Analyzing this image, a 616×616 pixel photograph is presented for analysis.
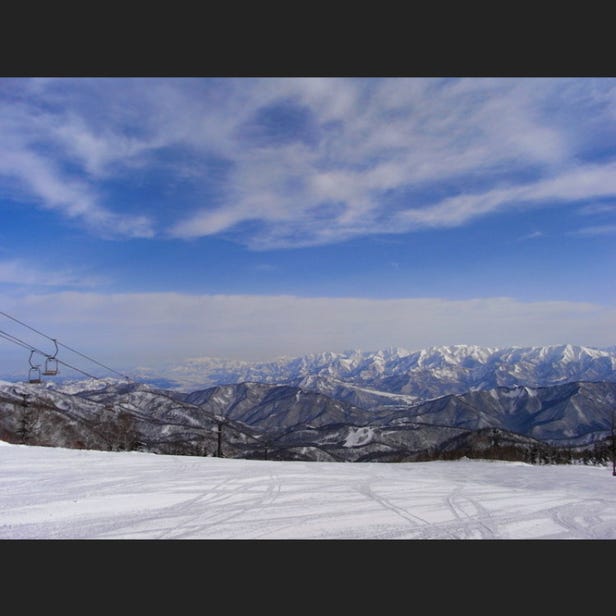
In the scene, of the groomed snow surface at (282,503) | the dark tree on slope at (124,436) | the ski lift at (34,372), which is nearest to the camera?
the groomed snow surface at (282,503)

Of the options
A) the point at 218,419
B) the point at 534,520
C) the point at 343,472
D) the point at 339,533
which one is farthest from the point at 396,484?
the point at 218,419

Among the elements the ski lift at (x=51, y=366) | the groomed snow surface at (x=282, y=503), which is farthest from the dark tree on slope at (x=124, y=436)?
the groomed snow surface at (x=282, y=503)

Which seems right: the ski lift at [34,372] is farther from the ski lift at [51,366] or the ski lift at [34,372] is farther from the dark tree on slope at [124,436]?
the dark tree on slope at [124,436]

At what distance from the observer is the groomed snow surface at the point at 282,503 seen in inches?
380

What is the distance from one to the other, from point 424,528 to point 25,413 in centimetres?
6084

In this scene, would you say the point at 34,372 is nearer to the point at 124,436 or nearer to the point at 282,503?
the point at 282,503

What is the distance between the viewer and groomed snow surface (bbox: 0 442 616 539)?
9.66 m

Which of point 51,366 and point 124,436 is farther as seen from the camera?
point 124,436

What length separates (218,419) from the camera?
34.0 m

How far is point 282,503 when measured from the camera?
1198 centimetres

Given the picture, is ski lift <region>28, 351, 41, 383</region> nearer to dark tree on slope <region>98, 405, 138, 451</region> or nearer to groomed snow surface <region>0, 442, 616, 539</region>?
groomed snow surface <region>0, 442, 616, 539</region>

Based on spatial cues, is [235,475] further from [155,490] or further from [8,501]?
[8,501]

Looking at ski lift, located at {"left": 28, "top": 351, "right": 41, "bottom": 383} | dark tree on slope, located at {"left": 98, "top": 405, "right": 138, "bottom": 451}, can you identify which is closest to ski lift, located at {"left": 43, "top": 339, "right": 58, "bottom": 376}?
ski lift, located at {"left": 28, "top": 351, "right": 41, "bottom": 383}

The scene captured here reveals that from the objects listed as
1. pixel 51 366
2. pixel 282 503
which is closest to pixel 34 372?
pixel 51 366
